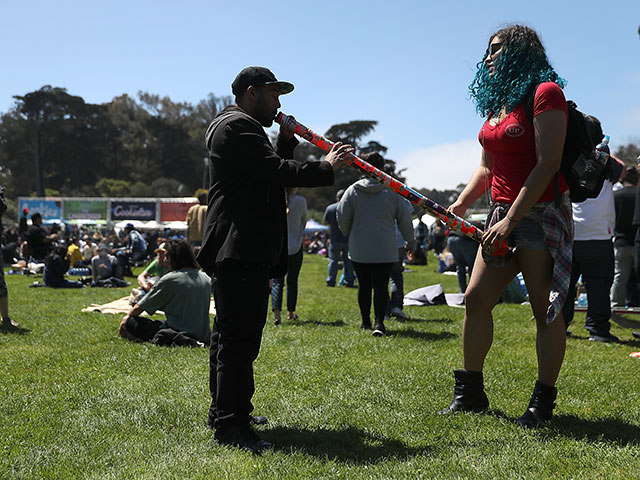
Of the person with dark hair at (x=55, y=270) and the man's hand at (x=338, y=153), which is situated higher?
the man's hand at (x=338, y=153)

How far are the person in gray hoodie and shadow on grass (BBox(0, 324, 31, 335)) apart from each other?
3880mm

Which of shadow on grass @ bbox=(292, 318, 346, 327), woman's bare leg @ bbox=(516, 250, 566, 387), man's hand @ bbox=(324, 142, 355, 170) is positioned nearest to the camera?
man's hand @ bbox=(324, 142, 355, 170)

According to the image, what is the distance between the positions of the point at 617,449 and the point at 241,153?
7.82ft

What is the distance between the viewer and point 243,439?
3.27 meters

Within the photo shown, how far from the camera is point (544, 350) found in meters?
3.61

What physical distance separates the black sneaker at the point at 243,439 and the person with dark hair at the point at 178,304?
10.2ft

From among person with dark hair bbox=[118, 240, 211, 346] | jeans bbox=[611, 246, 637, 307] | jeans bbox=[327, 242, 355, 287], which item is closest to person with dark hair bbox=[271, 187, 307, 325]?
person with dark hair bbox=[118, 240, 211, 346]

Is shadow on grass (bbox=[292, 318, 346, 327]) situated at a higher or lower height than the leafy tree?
lower

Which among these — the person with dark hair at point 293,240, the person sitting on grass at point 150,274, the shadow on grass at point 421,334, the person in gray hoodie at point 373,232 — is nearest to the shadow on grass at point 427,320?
the shadow on grass at point 421,334

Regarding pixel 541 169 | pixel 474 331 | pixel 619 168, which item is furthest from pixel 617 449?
pixel 619 168

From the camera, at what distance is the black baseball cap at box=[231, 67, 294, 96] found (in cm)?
335

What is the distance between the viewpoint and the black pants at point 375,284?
7.18 metres

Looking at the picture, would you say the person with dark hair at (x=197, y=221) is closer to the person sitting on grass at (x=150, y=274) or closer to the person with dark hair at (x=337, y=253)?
the person sitting on grass at (x=150, y=274)

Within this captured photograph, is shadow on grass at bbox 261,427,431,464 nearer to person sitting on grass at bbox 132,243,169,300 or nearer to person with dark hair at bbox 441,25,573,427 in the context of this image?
person with dark hair at bbox 441,25,573,427
